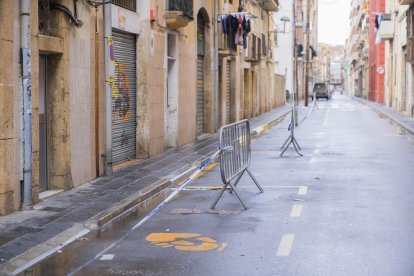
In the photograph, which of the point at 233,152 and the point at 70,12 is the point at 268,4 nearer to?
the point at 70,12

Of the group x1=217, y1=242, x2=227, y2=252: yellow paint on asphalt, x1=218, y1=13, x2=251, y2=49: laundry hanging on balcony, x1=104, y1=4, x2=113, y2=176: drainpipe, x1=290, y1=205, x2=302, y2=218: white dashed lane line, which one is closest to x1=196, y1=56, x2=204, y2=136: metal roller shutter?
x1=218, y1=13, x2=251, y2=49: laundry hanging on balcony

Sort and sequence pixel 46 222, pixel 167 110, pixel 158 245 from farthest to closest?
pixel 167 110, pixel 46 222, pixel 158 245

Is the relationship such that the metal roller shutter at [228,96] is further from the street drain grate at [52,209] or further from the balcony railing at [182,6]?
the street drain grate at [52,209]

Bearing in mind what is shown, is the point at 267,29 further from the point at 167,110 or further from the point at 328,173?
the point at 328,173

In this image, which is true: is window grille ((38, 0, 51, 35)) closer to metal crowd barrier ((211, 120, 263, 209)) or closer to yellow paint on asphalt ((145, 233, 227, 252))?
metal crowd barrier ((211, 120, 263, 209))

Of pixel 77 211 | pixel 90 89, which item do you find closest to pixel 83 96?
pixel 90 89

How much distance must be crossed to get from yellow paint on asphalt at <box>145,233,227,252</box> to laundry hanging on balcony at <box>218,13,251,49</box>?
20202 mm

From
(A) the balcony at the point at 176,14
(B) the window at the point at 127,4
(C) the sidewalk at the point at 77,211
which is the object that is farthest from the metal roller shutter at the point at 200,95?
(C) the sidewalk at the point at 77,211

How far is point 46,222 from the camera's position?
30.4 feet

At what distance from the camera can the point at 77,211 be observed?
10.1m

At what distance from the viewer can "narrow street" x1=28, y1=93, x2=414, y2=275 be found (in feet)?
23.5

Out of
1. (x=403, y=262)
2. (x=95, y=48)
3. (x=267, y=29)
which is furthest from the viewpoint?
(x=267, y=29)

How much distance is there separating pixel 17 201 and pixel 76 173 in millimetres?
2518

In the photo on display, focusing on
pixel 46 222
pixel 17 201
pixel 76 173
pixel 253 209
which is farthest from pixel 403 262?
pixel 76 173
